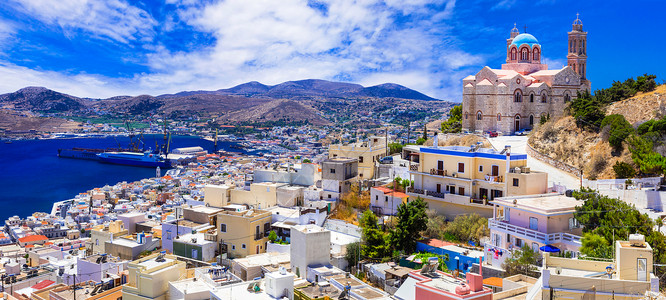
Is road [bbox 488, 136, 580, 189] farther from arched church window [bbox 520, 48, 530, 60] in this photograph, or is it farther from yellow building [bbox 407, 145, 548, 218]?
arched church window [bbox 520, 48, 530, 60]

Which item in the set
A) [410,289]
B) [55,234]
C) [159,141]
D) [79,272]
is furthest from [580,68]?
[159,141]

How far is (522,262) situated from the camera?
1024 cm

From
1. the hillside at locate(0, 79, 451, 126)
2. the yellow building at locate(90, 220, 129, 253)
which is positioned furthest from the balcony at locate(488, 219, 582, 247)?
the hillside at locate(0, 79, 451, 126)

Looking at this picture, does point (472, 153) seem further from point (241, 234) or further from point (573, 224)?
point (241, 234)

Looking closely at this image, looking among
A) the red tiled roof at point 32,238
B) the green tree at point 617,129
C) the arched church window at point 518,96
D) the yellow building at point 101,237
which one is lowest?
the red tiled roof at point 32,238

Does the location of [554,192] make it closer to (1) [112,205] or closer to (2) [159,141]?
(1) [112,205]

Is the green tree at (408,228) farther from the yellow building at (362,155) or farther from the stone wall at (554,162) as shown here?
the yellow building at (362,155)

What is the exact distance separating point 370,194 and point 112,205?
92.1ft

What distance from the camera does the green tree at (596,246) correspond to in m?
8.98

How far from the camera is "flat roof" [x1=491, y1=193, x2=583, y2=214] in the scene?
1109cm

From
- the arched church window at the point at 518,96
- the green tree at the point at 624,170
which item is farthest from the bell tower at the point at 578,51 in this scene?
the green tree at the point at 624,170

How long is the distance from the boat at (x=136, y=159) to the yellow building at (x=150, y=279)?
6242cm

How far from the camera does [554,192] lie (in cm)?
1337

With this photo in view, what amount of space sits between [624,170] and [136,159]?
69.8 metres
